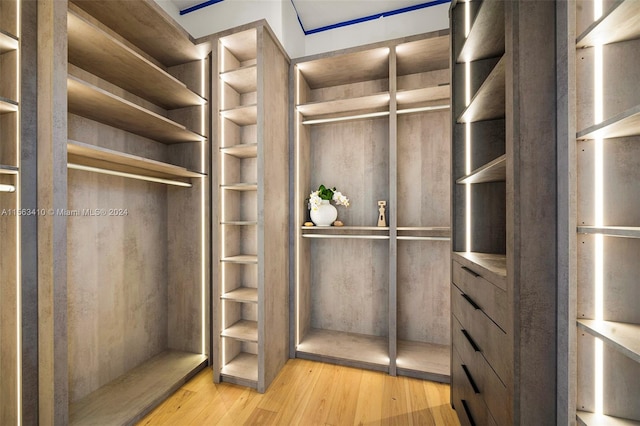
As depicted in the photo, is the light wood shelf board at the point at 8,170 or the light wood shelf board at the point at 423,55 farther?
the light wood shelf board at the point at 423,55

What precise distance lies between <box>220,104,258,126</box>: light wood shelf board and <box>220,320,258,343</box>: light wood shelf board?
170 centimetres

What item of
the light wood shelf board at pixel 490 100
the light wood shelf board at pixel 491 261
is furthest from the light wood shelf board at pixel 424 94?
the light wood shelf board at pixel 491 261

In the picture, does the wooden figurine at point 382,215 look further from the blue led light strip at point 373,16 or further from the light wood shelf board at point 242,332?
the blue led light strip at point 373,16

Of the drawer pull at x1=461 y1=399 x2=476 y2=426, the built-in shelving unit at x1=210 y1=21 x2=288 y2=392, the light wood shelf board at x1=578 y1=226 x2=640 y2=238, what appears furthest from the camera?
the built-in shelving unit at x1=210 y1=21 x2=288 y2=392

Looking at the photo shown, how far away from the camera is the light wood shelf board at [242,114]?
2.06 meters

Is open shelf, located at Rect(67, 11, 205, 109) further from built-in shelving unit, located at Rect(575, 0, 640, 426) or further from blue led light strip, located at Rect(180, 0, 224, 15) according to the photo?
built-in shelving unit, located at Rect(575, 0, 640, 426)

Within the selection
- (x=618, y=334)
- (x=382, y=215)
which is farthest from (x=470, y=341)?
(x=382, y=215)

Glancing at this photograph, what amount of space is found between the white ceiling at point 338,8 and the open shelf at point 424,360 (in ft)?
9.95

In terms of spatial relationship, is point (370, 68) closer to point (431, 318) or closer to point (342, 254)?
point (342, 254)

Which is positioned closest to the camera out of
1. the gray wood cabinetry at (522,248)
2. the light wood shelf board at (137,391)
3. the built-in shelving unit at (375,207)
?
the gray wood cabinetry at (522,248)

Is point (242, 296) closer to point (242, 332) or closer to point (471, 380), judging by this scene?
point (242, 332)

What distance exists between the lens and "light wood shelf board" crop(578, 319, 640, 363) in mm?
684

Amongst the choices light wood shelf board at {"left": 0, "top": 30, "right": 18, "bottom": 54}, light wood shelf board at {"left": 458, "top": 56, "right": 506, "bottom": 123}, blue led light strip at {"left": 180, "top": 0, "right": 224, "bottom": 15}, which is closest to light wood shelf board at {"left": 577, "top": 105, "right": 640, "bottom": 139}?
light wood shelf board at {"left": 458, "top": 56, "right": 506, "bottom": 123}

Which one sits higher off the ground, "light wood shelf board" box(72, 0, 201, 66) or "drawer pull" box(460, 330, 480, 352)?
"light wood shelf board" box(72, 0, 201, 66)
